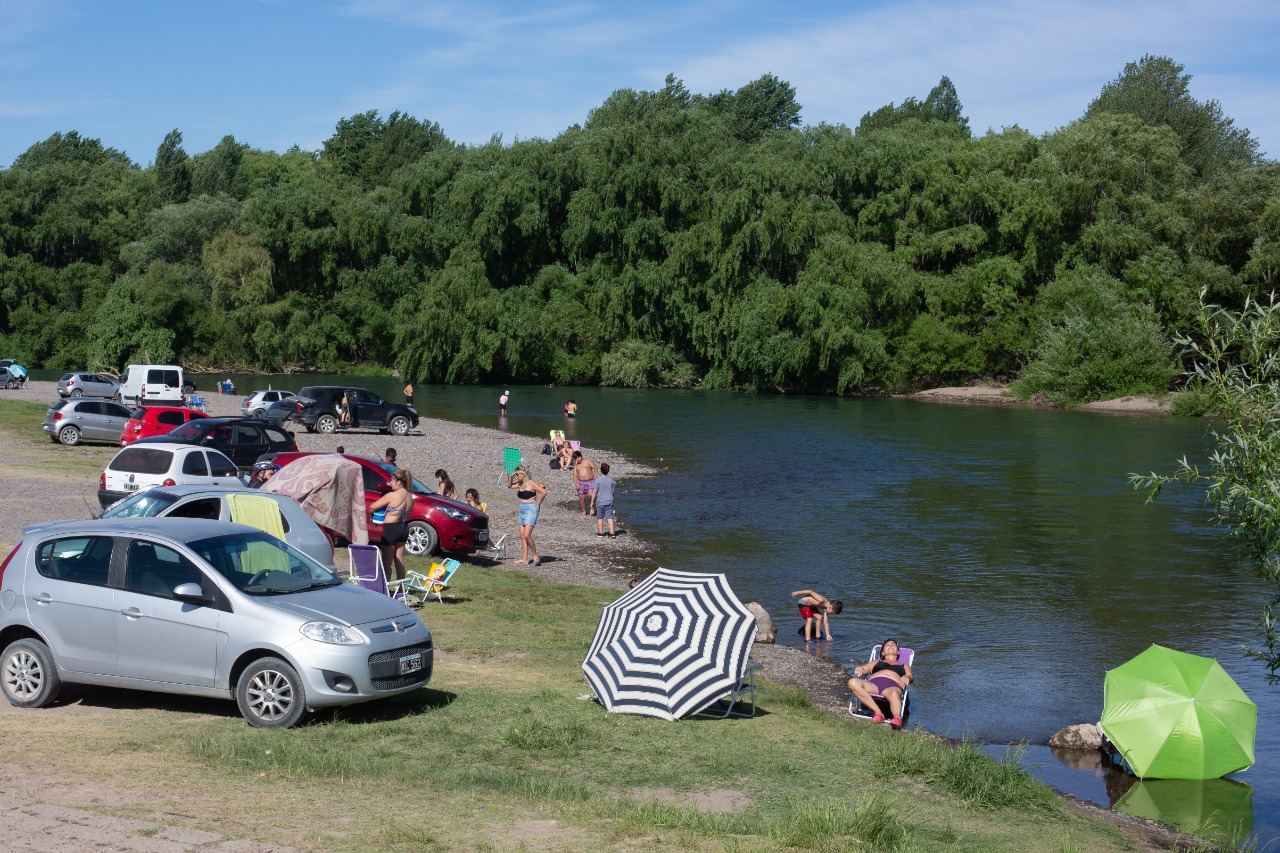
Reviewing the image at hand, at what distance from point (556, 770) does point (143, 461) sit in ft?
52.7

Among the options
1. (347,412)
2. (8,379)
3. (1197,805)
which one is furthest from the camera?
(8,379)

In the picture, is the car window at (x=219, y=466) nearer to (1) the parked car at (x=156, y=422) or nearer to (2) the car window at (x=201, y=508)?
(2) the car window at (x=201, y=508)

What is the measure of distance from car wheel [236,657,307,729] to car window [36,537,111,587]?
63.9 inches

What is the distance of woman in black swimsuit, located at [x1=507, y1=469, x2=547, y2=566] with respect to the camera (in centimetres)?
2200

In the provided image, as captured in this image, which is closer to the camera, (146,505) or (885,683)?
(885,683)

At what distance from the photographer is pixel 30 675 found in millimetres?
10531

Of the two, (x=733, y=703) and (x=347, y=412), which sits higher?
(x=347, y=412)

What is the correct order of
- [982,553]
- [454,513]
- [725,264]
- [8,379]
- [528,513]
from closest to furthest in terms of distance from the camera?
[454,513] → [528,513] → [982,553] → [8,379] → [725,264]

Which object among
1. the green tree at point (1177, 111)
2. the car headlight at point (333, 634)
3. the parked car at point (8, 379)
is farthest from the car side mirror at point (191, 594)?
the green tree at point (1177, 111)

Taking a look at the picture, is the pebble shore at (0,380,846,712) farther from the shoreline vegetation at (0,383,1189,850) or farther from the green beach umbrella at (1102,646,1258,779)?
the green beach umbrella at (1102,646,1258,779)

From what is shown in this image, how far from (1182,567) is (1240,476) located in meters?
15.6

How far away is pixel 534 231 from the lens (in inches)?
3211

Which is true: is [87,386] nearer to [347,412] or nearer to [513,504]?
[347,412]

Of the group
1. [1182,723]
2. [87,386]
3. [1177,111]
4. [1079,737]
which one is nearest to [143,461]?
[1079,737]
